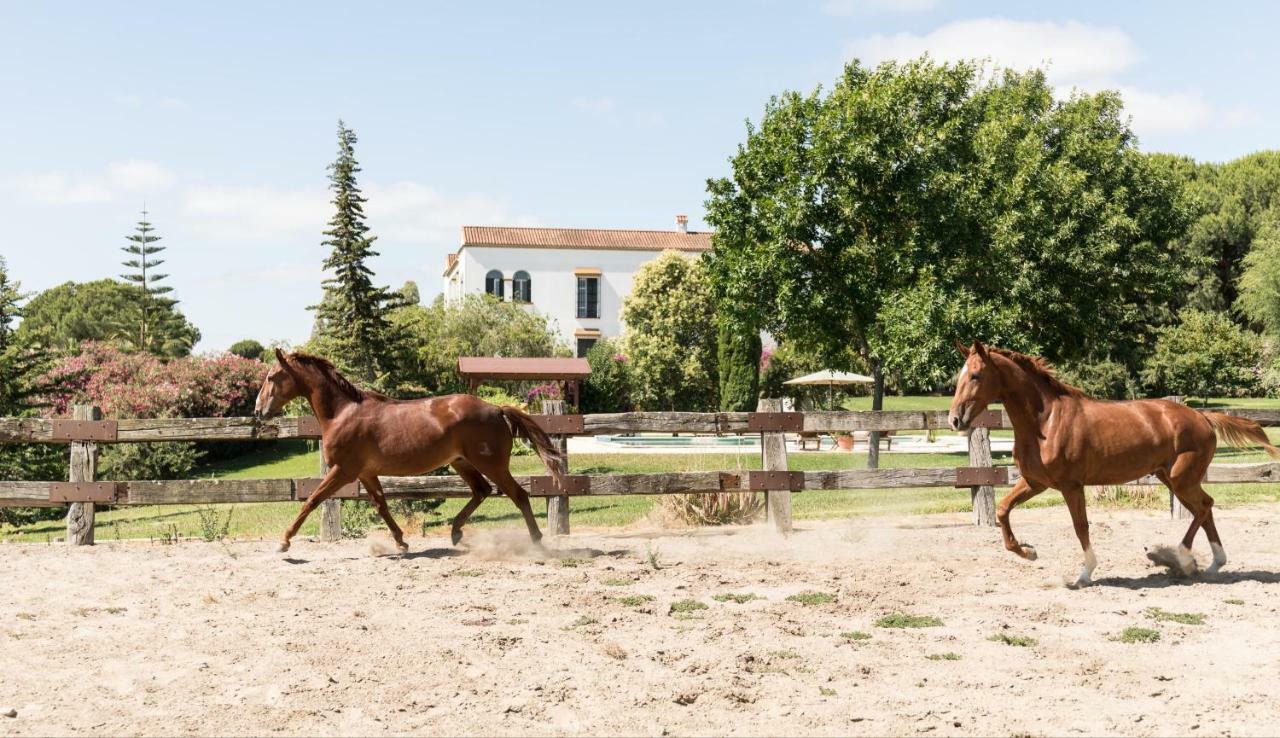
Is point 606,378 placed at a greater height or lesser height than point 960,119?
lesser

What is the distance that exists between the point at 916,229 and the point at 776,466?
13819 mm

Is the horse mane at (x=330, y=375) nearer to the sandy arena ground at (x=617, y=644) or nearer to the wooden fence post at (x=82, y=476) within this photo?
the sandy arena ground at (x=617, y=644)

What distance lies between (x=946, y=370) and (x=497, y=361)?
18142 millimetres

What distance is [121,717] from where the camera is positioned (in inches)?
184

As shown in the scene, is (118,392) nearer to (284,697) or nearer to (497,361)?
(497,361)

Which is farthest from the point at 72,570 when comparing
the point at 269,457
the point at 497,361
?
the point at 497,361

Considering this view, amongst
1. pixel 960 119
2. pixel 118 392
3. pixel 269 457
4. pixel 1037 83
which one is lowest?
pixel 269 457

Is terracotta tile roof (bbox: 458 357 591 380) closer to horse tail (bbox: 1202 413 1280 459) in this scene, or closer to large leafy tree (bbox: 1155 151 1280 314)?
horse tail (bbox: 1202 413 1280 459)

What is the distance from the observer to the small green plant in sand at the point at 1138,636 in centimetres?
596

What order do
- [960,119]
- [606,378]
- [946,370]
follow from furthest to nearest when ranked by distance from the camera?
[606,378] < [960,119] < [946,370]

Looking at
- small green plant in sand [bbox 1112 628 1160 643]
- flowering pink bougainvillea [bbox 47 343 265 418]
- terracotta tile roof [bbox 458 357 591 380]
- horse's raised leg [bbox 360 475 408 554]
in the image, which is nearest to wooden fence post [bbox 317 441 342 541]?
horse's raised leg [bbox 360 475 408 554]

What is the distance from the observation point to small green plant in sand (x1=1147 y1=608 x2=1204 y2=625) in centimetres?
642

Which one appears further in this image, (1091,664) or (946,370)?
(946,370)

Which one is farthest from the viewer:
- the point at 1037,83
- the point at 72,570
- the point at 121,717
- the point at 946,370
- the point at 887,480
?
the point at 1037,83
